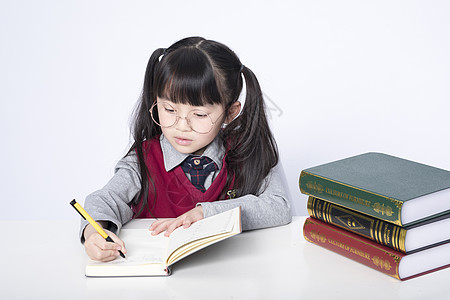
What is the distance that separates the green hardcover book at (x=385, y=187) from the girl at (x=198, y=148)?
222 mm

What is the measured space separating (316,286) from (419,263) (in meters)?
0.20

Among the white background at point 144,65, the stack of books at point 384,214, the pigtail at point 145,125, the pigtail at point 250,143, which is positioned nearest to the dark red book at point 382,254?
the stack of books at point 384,214

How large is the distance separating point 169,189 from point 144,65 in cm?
182

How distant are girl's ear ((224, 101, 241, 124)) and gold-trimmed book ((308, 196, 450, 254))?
0.52 m

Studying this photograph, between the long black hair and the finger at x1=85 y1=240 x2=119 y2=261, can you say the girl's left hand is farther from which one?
the long black hair

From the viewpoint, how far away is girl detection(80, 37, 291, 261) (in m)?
1.54

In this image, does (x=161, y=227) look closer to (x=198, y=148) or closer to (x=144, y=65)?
(x=198, y=148)

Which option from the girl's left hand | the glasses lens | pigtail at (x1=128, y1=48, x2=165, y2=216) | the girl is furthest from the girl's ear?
the girl's left hand

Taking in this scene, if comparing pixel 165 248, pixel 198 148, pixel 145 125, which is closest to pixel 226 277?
pixel 165 248

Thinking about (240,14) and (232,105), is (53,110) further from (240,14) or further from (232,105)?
(232,105)

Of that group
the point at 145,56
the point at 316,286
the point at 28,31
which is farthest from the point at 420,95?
the point at 316,286

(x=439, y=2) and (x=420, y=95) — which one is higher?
(x=439, y=2)

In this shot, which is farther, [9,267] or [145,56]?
[145,56]

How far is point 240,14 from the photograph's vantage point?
345cm
